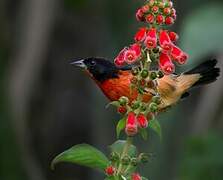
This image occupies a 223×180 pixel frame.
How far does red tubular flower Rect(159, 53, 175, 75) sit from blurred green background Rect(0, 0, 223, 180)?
2.19 meters

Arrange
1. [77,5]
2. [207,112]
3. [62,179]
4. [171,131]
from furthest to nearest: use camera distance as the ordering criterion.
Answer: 1. [62,179]
2. [77,5]
3. [171,131]
4. [207,112]

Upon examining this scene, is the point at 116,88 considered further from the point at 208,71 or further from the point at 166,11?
the point at 166,11

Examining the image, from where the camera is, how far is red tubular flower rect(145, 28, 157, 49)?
9.04ft

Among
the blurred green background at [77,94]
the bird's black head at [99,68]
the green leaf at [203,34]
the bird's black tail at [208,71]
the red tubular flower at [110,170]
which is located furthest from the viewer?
the blurred green background at [77,94]

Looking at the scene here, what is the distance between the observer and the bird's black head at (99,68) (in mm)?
4243

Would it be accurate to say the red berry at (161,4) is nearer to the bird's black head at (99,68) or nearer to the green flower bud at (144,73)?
the green flower bud at (144,73)

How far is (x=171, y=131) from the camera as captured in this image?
7246mm

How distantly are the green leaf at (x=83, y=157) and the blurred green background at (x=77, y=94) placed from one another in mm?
2362

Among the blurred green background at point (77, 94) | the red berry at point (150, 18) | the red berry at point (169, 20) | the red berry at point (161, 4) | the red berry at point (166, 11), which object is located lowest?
the blurred green background at point (77, 94)

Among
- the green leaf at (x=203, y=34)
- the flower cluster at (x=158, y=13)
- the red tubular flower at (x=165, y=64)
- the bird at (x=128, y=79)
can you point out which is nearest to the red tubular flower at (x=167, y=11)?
the flower cluster at (x=158, y=13)

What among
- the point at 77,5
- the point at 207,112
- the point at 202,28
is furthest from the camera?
the point at 77,5

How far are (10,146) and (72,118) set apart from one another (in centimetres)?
311

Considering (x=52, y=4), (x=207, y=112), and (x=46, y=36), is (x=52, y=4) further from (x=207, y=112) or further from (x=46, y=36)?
(x=207, y=112)

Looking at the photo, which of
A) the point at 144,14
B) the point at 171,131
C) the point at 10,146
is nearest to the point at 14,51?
the point at 10,146
